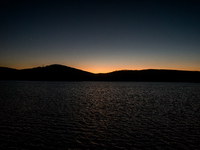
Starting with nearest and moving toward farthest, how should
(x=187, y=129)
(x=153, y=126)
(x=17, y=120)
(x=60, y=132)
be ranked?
1. (x=60, y=132)
2. (x=187, y=129)
3. (x=153, y=126)
4. (x=17, y=120)

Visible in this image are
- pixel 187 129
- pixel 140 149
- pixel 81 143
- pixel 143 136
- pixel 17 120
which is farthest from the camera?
pixel 17 120

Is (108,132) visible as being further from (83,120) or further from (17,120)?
(17,120)

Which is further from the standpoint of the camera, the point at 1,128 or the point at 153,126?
the point at 153,126

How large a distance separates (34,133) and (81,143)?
Answer: 256 inches

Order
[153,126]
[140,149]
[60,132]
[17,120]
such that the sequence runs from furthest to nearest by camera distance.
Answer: [17,120] → [153,126] → [60,132] → [140,149]

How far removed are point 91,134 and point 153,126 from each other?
9.19 m

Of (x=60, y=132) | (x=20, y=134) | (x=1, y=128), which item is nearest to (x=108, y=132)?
(x=60, y=132)

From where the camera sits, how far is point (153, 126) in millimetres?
20266

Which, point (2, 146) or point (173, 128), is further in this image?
point (173, 128)

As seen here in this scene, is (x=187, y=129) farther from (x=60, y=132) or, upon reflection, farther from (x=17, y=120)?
(x=17, y=120)

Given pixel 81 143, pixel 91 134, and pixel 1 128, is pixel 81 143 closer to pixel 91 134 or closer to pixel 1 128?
pixel 91 134

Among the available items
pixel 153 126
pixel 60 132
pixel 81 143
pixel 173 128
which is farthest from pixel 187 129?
pixel 60 132

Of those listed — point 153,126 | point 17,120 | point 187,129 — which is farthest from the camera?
point 17,120

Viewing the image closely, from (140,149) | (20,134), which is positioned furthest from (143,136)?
(20,134)
